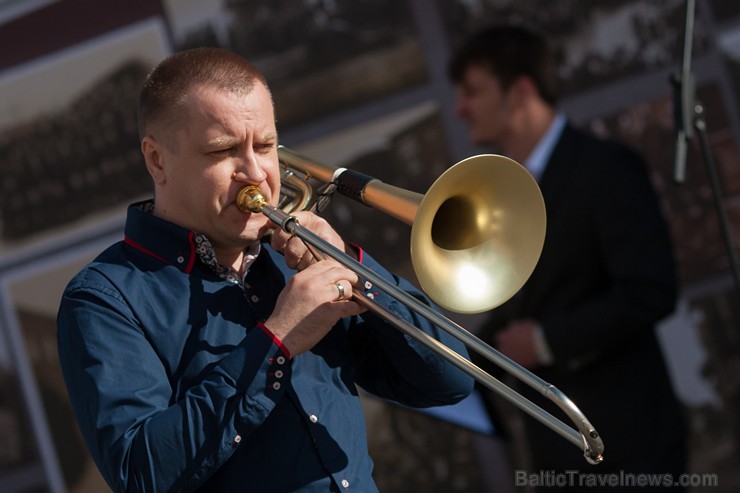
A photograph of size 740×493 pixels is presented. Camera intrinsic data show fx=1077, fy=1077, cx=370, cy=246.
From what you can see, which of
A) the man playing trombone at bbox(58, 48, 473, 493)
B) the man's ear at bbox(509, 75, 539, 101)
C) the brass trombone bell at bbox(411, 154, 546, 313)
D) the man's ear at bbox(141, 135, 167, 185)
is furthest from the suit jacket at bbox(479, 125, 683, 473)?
the man's ear at bbox(141, 135, 167, 185)

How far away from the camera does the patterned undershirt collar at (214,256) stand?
229 centimetres

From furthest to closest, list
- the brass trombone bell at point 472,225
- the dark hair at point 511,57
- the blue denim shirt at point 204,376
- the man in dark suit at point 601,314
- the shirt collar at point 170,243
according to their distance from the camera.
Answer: the dark hair at point 511,57
the man in dark suit at point 601,314
the brass trombone bell at point 472,225
the shirt collar at point 170,243
the blue denim shirt at point 204,376

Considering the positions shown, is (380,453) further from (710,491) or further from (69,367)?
(69,367)

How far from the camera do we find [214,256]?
231 centimetres

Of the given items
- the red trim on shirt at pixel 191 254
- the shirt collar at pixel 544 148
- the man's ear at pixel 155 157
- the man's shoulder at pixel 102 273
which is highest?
the man's ear at pixel 155 157

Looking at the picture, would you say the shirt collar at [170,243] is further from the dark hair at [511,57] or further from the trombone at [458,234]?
the dark hair at [511,57]

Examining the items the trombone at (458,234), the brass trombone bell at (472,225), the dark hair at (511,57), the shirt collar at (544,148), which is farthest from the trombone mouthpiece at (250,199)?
the dark hair at (511,57)

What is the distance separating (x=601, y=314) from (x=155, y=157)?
1.84 m

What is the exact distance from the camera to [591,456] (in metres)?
2.20

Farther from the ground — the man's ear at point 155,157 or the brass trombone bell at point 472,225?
the man's ear at point 155,157

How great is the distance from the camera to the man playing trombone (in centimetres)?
203

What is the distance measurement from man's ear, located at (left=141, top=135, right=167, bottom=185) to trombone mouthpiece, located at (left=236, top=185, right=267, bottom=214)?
192mm

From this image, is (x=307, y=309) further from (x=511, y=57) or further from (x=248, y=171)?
(x=511, y=57)

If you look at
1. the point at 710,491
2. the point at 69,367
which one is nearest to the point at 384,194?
the point at 69,367
